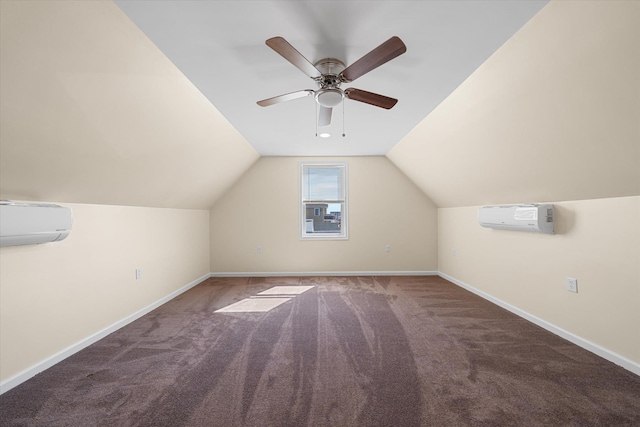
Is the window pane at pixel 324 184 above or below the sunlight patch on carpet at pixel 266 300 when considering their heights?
above

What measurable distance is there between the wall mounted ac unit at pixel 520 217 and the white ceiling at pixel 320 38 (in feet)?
4.57

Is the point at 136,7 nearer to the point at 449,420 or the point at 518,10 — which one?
the point at 518,10

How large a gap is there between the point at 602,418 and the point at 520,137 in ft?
6.28

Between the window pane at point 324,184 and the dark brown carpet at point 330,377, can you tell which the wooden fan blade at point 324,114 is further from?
the window pane at point 324,184

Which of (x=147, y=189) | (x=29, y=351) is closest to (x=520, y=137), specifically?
(x=147, y=189)

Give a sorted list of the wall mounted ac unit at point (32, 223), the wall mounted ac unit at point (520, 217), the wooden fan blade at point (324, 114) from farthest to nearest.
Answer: the wall mounted ac unit at point (520, 217) → the wooden fan blade at point (324, 114) → the wall mounted ac unit at point (32, 223)

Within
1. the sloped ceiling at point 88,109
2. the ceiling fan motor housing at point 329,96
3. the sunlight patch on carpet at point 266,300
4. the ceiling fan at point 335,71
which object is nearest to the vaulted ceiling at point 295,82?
the sloped ceiling at point 88,109

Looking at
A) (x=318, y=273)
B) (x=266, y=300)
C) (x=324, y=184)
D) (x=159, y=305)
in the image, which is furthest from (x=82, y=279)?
(x=324, y=184)

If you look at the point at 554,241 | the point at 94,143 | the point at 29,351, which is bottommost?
the point at 29,351

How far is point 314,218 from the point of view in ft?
17.3

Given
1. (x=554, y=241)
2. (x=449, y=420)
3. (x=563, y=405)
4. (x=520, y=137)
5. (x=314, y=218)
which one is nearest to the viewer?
(x=449, y=420)

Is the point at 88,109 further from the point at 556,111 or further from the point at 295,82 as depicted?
the point at 556,111

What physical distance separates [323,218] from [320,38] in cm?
372

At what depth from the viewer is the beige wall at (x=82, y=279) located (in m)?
1.92
